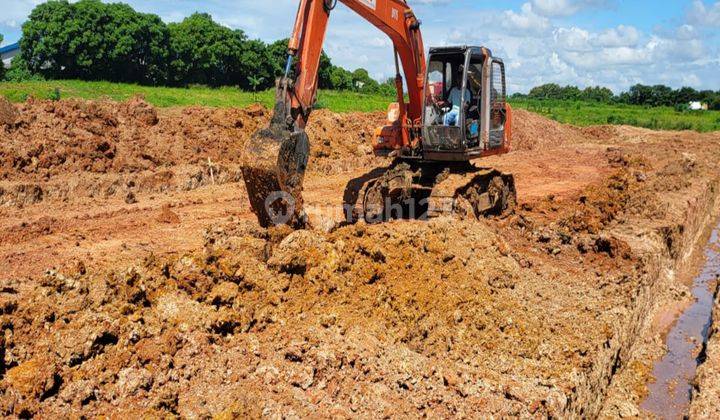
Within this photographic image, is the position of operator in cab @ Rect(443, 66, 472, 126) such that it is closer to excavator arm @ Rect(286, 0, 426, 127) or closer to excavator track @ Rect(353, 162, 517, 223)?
excavator arm @ Rect(286, 0, 426, 127)

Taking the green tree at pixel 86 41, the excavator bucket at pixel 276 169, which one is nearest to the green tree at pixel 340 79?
the green tree at pixel 86 41

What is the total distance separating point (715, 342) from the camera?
787 cm

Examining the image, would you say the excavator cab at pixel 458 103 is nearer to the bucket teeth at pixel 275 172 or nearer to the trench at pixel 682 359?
the bucket teeth at pixel 275 172

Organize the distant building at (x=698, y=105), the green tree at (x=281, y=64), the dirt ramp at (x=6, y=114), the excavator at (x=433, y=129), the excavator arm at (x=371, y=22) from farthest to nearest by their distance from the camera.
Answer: the distant building at (x=698, y=105), the green tree at (x=281, y=64), the dirt ramp at (x=6, y=114), the excavator at (x=433, y=129), the excavator arm at (x=371, y=22)

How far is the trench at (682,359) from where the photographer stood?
300 inches

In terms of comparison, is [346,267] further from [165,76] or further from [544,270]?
[165,76]

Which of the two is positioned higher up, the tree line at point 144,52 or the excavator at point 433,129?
the tree line at point 144,52

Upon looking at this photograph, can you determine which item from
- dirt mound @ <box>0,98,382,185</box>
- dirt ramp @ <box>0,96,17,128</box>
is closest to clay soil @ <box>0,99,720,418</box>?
A: dirt mound @ <box>0,98,382,185</box>

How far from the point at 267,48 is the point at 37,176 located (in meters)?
39.5

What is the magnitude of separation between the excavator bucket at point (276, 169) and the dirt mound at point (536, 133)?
19388mm

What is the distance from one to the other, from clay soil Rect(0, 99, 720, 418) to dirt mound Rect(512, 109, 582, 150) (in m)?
13.4

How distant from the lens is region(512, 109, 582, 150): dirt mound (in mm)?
26234

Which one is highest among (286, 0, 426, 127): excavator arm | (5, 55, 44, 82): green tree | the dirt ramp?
(5, 55, 44, 82): green tree

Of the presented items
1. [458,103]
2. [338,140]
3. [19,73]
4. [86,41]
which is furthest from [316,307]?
[19,73]
